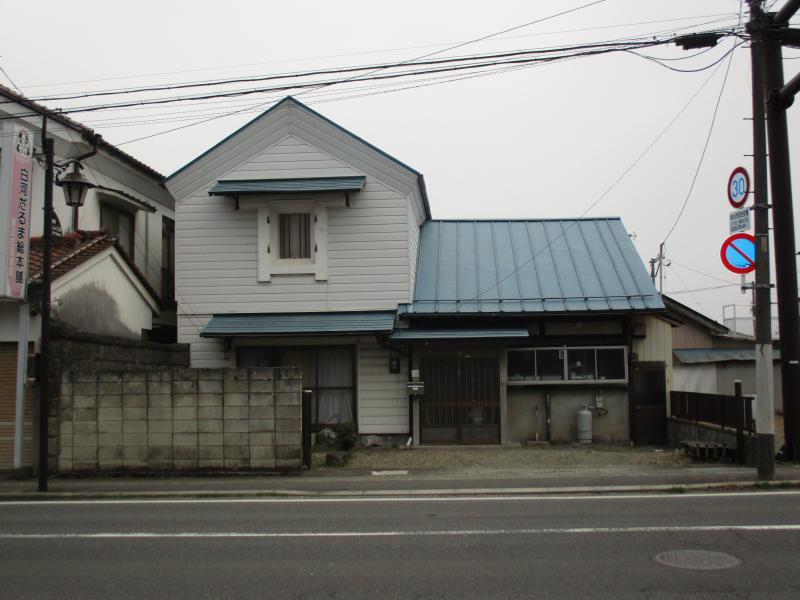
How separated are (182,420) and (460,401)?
256 inches

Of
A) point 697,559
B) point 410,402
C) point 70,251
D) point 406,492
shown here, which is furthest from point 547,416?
point 70,251

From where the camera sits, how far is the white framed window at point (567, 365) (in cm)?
1708

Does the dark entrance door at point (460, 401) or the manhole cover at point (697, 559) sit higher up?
the dark entrance door at point (460, 401)

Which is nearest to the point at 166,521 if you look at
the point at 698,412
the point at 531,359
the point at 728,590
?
the point at 728,590

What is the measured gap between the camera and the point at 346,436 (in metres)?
15.4

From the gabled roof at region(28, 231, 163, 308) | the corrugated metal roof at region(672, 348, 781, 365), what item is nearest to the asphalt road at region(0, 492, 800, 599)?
the gabled roof at region(28, 231, 163, 308)

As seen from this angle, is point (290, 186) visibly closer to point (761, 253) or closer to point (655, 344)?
point (655, 344)

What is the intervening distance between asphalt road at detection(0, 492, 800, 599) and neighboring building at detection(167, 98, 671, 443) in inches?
246

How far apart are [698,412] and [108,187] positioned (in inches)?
606

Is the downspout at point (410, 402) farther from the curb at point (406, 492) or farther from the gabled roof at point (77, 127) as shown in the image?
the gabled roof at point (77, 127)

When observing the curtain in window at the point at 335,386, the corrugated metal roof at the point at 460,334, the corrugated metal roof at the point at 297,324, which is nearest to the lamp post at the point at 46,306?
the corrugated metal roof at the point at 297,324

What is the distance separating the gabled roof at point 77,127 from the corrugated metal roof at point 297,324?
5.12 metres

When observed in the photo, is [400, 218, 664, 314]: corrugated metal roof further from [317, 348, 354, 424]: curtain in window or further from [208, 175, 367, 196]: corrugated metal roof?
[208, 175, 367, 196]: corrugated metal roof

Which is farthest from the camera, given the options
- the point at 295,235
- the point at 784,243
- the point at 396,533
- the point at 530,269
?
the point at 530,269
